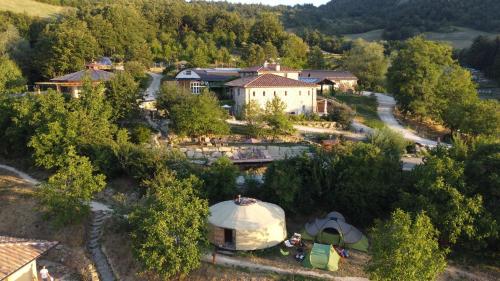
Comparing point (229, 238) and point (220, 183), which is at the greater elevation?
point (220, 183)

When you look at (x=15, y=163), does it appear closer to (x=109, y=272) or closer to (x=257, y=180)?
(x=109, y=272)

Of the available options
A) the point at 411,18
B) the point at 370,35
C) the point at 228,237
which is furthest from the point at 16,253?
the point at 411,18

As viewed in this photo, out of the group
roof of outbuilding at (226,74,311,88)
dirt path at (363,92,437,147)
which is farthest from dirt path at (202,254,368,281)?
roof of outbuilding at (226,74,311,88)

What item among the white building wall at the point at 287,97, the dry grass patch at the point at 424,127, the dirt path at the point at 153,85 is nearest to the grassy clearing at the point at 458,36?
the dry grass patch at the point at 424,127

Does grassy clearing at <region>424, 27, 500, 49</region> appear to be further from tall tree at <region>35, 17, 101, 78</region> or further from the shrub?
tall tree at <region>35, 17, 101, 78</region>

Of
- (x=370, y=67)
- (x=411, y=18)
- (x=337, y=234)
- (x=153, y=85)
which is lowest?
(x=337, y=234)

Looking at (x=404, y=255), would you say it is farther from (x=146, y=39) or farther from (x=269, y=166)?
(x=146, y=39)
